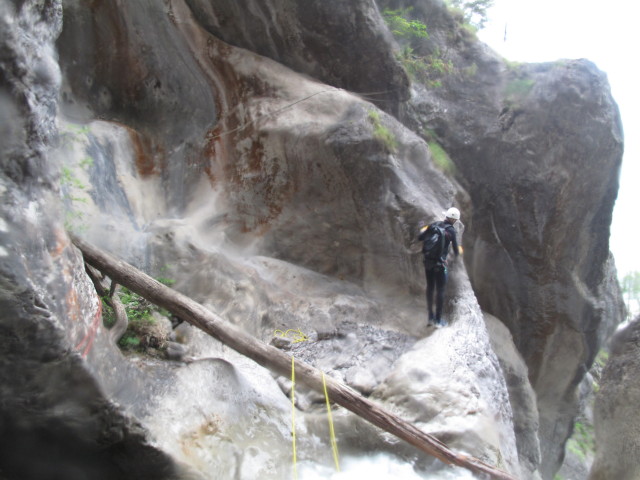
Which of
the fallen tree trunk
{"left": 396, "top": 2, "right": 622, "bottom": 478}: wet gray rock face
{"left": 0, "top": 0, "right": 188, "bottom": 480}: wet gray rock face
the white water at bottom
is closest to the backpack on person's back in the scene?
the fallen tree trunk

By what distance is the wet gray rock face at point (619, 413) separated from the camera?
5.74m

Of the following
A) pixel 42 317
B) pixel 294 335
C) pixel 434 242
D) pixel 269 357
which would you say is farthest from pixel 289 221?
pixel 42 317

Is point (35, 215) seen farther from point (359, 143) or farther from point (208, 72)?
point (208, 72)

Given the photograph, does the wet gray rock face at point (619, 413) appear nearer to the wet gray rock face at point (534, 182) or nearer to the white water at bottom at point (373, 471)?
the white water at bottom at point (373, 471)

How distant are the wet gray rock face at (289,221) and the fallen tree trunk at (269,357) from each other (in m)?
0.20

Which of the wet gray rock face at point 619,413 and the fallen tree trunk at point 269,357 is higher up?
the fallen tree trunk at point 269,357

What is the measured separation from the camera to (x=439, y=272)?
21.8 ft

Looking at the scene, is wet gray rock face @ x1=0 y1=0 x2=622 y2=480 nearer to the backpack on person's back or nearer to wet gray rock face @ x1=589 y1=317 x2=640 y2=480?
the backpack on person's back

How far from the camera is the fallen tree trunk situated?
181 inches

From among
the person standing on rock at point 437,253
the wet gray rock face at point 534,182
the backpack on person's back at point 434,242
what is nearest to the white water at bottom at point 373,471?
the person standing on rock at point 437,253

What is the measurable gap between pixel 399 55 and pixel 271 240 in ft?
15.7

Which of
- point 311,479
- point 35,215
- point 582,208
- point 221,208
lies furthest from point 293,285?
point 582,208

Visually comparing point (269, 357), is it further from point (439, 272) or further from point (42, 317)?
point (439, 272)

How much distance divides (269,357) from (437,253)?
2.66m
